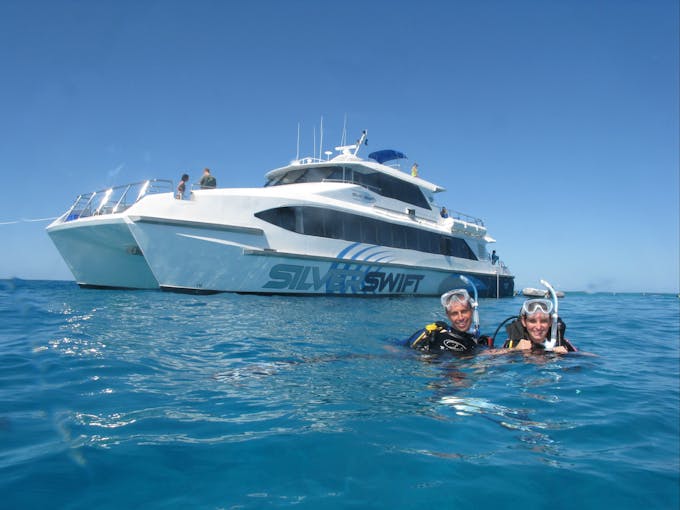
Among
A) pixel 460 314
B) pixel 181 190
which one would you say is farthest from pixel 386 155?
pixel 460 314

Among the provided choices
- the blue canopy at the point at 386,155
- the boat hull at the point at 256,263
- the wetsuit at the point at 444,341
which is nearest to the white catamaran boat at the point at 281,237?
the boat hull at the point at 256,263

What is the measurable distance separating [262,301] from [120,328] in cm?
417

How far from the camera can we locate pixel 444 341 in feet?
14.1

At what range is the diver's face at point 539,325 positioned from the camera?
4180 mm

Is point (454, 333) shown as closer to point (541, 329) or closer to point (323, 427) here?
point (541, 329)

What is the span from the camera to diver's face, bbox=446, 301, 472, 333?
4258 mm

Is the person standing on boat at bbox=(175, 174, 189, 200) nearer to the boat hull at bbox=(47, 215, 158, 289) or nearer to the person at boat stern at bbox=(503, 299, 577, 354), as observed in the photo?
the boat hull at bbox=(47, 215, 158, 289)

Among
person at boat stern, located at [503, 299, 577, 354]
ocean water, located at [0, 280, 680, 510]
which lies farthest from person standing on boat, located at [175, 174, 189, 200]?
person at boat stern, located at [503, 299, 577, 354]

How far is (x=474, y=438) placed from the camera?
219cm

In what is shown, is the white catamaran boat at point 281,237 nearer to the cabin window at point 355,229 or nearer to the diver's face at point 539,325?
the cabin window at point 355,229

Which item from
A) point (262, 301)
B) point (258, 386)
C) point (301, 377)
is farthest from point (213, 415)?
point (262, 301)

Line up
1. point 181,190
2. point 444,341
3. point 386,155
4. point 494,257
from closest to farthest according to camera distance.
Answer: point 444,341 → point 181,190 → point 386,155 → point 494,257

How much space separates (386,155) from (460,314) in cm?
1273

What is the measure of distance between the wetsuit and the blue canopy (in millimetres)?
12496
